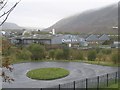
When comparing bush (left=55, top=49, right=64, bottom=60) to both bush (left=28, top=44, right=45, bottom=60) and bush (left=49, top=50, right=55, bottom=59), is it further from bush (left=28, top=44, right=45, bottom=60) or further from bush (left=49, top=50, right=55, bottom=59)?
bush (left=28, top=44, right=45, bottom=60)

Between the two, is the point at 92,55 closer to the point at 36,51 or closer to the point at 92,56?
the point at 92,56

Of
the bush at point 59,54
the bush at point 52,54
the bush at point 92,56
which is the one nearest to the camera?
the bush at point 92,56

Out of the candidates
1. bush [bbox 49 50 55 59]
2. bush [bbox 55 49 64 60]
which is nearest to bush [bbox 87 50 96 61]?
bush [bbox 55 49 64 60]

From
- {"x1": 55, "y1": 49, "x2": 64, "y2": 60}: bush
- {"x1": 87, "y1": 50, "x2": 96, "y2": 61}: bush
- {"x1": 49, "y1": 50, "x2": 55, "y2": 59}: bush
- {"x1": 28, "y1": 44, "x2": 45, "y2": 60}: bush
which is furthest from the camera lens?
{"x1": 49, "y1": 50, "x2": 55, "y2": 59}: bush

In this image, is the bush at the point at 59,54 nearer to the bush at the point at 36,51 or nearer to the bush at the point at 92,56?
the bush at the point at 36,51

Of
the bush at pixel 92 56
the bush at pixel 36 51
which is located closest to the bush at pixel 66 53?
the bush at pixel 92 56

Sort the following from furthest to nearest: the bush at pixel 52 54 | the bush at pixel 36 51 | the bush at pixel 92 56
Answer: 1. the bush at pixel 52 54
2. the bush at pixel 36 51
3. the bush at pixel 92 56

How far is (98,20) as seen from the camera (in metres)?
109

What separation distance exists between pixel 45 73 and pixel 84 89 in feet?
25.6

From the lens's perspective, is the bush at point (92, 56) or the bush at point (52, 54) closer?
the bush at point (92, 56)

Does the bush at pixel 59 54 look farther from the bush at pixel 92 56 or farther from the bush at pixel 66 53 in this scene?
the bush at pixel 92 56

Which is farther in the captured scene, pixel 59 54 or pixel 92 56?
pixel 59 54

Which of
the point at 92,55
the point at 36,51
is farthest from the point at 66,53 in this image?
the point at 36,51

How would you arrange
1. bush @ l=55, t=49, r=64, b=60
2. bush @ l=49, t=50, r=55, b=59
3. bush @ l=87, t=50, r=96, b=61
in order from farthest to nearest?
bush @ l=49, t=50, r=55, b=59 < bush @ l=55, t=49, r=64, b=60 < bush @ l=87, t=50, r=96, b=61
